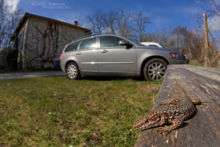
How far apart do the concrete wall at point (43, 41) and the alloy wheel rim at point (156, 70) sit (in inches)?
466

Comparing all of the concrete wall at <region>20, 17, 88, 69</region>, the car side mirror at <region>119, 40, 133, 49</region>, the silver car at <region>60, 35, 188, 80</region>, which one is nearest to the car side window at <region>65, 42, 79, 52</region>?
the silver car at <region>60, 35, 188, 80</region>

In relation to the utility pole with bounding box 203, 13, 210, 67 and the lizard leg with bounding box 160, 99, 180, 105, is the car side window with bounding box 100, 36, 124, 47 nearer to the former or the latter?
the utility pole with bounding box 203, 13, 210, 67

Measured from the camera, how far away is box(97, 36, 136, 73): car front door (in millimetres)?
4672

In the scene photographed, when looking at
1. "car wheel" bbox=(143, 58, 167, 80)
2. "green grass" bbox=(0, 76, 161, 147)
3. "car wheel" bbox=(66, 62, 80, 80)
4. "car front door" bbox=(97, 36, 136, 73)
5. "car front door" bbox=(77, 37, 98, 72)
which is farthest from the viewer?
"car wheel" bbox=(66, 62, 80, 80)

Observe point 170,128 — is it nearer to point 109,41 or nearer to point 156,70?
point 156,70

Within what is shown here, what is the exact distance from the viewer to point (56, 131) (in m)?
1.86

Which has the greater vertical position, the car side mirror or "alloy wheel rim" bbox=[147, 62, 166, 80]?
the car side mirror

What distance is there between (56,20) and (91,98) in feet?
42.6

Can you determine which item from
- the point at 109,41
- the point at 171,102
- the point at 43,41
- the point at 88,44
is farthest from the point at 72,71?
the point at 43,41

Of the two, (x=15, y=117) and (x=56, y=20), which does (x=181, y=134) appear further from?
(x=56, y=20)

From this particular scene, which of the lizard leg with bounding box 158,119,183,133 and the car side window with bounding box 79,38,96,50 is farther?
the car side window with bounding box 79,38,96,50

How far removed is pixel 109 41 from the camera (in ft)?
16.5

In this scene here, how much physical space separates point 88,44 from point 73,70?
4.21ft

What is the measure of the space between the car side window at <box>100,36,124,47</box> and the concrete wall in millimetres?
10389
